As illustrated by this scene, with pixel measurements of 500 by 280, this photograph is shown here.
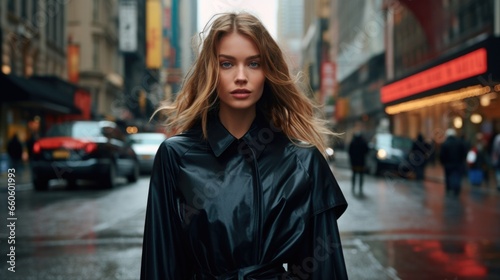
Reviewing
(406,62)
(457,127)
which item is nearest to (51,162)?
(457,127)

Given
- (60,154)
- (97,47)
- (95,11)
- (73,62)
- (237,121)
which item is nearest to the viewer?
(237,121)

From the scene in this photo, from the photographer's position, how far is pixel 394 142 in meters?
24.3

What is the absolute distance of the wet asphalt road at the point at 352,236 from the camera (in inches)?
254

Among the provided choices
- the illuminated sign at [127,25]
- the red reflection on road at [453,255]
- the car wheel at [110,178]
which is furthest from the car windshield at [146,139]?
the illuminated sign at [127,25]

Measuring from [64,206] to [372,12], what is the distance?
4546 centimetres

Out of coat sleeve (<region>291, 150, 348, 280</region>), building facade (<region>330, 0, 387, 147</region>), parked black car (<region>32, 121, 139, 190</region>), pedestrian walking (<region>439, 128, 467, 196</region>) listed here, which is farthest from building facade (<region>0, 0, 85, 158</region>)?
coat sleeve (<region>291, 150, 348, 280</region>)

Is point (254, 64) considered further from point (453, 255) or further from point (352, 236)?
point (352, 236)

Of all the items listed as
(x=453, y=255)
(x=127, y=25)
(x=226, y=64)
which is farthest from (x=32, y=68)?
(x=226, y=64)

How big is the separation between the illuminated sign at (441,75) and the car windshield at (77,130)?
11.2 metres

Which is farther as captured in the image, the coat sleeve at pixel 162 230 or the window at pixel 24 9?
the window at pixel 24 9

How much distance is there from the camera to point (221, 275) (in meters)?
2.10

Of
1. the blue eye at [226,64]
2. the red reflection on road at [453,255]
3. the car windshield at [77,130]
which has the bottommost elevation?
the red reflection on road at [453,255]

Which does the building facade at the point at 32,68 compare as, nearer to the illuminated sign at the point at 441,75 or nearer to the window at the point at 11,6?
the window at the point at 11,6

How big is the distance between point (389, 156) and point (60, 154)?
1266cm
